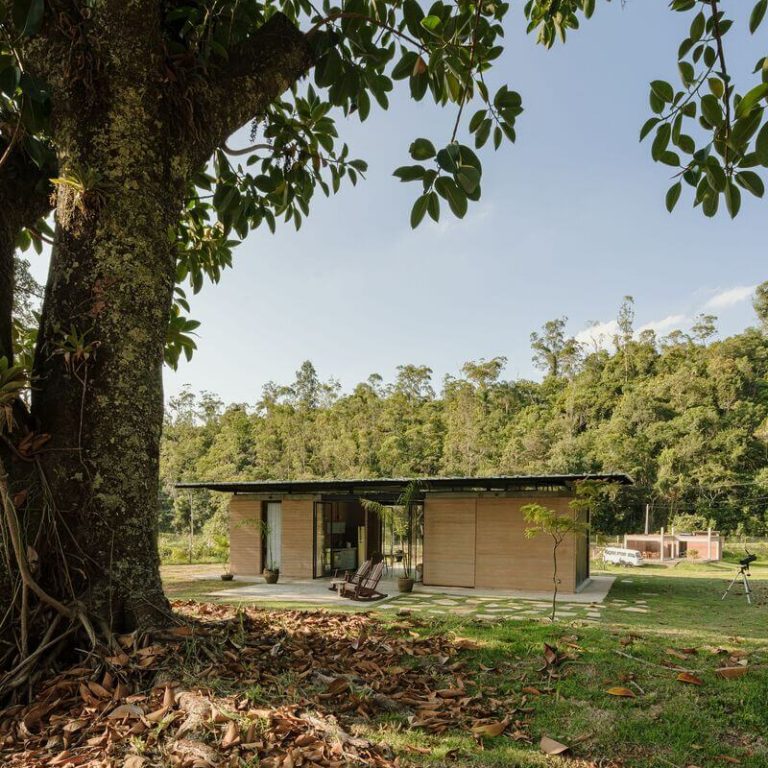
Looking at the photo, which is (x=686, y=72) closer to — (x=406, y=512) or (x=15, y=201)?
(x=15, y=201)

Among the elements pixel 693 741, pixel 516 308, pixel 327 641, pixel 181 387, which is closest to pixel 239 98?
pixel 327 641

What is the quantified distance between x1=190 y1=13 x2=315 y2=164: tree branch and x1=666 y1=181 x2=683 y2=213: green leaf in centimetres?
234

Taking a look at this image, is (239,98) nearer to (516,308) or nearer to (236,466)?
(516,308)

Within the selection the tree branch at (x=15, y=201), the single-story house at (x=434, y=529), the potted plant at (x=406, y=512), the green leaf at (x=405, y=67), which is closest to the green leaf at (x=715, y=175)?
the green leaf at (x=405, y=67)

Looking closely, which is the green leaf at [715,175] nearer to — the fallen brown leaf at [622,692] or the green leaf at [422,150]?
the green leaf at [422,150]

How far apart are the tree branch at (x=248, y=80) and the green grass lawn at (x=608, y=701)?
3204 mm

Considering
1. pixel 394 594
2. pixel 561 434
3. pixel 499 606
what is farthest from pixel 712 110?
pixel 561 434

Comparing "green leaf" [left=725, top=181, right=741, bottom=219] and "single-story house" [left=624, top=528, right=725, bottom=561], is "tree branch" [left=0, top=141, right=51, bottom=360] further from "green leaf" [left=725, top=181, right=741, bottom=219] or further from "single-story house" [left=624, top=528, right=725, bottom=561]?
"single-story house" [left=624, top=528, right=725, bottom=561]

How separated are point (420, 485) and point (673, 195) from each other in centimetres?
1143

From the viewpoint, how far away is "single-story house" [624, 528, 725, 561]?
2642 cm

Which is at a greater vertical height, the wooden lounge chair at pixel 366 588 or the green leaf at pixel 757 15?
the green leaf at pixel 757 15

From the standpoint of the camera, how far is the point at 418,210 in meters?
2.38

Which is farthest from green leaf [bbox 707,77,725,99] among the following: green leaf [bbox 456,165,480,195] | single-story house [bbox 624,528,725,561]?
single-story house [bbox 624,528,725,561]

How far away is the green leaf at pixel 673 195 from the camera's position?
252cm
